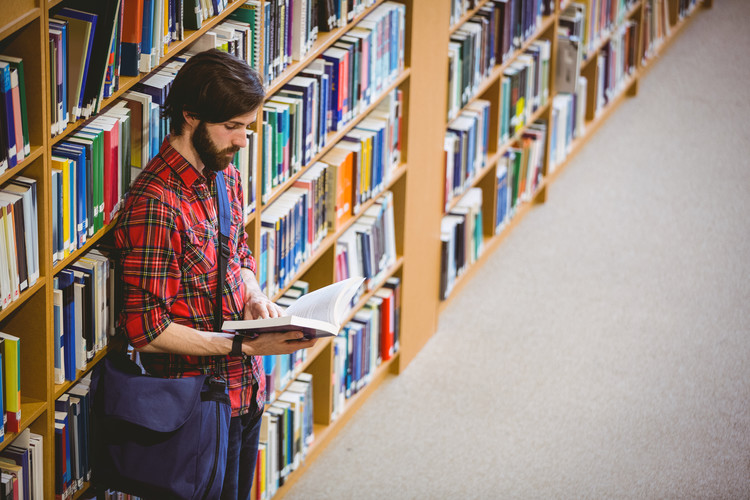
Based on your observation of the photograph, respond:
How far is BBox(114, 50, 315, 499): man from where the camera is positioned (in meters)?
2.15

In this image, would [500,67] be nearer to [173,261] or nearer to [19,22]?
[173,261]

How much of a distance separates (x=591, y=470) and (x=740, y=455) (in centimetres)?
57

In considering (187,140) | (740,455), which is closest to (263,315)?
(187,140)

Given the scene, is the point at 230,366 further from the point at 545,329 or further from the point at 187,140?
the point at 545,329

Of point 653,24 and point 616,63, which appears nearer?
point 616,63

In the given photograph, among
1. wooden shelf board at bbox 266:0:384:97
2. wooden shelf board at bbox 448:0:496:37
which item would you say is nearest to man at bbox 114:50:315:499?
wooden shelf board at bbox 266:0:384:97

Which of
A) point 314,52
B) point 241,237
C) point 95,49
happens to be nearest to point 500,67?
point 314,52

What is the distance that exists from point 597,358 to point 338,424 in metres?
1.20

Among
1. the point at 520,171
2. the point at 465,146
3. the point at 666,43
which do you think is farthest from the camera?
the point at 666,43

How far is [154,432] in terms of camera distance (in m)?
2.23

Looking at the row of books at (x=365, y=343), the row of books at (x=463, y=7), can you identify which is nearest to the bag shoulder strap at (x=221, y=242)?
the row of books at (x=365, y=343)

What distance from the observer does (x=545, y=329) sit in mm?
4488

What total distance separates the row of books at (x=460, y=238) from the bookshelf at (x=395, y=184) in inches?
2.0

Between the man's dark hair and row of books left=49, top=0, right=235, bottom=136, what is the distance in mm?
160
